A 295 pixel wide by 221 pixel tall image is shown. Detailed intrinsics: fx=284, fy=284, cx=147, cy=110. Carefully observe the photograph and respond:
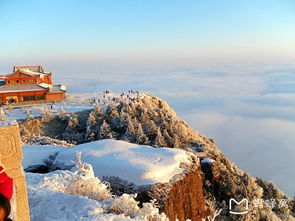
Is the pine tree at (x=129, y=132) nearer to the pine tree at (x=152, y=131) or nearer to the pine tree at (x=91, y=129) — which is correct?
the pine tree at (x=152, y=131)

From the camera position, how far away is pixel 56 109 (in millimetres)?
28188

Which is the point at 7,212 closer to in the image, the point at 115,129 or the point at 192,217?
the point at 192,217

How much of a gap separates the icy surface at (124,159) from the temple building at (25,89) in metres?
19.6

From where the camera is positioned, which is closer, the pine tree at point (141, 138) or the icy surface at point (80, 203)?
the icy surface at point (80, 203)

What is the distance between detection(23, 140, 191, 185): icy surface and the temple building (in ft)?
64.5

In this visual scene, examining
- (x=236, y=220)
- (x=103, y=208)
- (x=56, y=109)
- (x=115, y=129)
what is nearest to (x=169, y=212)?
(x=103, y=208)

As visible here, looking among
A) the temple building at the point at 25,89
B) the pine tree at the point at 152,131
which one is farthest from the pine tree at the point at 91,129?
the temple building at the point at 25,89

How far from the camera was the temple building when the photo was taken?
1160 inches

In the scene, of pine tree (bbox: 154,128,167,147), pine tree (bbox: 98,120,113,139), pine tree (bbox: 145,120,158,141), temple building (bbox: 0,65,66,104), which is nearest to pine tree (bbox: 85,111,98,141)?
pine tree (bbox: 98,120,113,139)

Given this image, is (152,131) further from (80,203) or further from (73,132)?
(80,203)

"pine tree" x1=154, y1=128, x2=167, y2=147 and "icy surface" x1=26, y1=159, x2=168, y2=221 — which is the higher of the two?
"icy surface" x1=26, y1=159, x2=168, y2=221

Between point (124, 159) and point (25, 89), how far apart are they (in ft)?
76.9

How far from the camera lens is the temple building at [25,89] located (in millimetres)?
29472

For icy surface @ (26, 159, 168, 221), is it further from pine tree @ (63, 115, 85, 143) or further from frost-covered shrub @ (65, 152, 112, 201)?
pine tree @ (63, 115, 85, 143)
